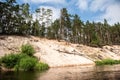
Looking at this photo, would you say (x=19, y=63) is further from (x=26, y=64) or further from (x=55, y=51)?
(x=55, y=51)

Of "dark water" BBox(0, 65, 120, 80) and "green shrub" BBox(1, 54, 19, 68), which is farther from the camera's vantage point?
"green shrub" BBox(1, 54, 19, 68)

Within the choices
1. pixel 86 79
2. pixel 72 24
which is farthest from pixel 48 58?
pixel 72 24

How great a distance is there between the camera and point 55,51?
103500 mm

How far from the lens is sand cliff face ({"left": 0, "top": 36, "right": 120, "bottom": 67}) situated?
306ft

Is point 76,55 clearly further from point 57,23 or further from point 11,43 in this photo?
point 57,23

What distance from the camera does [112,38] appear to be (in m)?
188

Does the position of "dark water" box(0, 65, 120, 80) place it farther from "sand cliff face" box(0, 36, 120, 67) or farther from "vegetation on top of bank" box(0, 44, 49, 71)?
"sand cliff face" box(0, 36, 120, 67)

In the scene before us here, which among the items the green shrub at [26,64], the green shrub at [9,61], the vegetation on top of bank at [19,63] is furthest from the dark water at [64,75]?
the green shrub at [9,61]

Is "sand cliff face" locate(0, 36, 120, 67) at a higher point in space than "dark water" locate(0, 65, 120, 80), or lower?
higher

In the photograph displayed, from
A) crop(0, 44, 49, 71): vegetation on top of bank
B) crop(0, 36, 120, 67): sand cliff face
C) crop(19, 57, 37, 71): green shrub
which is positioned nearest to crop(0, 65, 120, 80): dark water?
crop(19, 57, 37, 71): green shrub

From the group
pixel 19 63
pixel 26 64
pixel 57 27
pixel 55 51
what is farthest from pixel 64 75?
pixel 57 27

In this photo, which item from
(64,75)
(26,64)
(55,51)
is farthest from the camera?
(55,51)

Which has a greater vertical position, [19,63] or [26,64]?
[19,63]

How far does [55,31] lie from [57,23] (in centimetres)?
764
